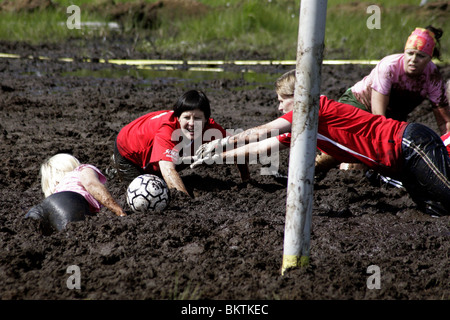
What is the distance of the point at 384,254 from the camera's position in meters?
4.20

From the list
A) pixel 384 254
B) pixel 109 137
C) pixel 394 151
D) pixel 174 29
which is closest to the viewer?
pixel 384 254

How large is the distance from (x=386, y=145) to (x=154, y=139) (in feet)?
7.34

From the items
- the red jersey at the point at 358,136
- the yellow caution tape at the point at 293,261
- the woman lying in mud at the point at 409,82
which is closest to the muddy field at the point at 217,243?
the yellow caution tape at the point at 293,261

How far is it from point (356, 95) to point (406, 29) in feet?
35.0

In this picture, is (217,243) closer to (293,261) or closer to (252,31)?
(293,261)

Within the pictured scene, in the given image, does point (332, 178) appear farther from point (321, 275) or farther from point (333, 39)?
point (333, 39)

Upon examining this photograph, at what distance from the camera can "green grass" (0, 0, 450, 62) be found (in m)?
15.8

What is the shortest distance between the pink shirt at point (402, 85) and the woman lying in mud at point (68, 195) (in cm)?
326

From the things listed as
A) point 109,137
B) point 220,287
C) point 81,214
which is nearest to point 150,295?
point 220,287

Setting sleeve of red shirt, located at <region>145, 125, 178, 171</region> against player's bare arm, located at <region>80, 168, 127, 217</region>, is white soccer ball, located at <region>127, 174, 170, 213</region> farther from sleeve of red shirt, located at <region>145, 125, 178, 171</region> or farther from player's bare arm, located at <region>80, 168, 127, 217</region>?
sleeve of red shirt, located at <region>145, 125, 178, 171</region>

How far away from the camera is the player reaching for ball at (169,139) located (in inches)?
213

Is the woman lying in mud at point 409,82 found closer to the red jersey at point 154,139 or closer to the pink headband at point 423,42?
the pink headband at point 423,42

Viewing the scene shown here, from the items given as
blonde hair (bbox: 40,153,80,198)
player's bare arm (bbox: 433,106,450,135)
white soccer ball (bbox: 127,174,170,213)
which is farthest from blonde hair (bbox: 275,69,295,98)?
player's bare arm (bbox: 433,106,450,135)

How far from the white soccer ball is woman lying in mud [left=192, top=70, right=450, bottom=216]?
1085mm
